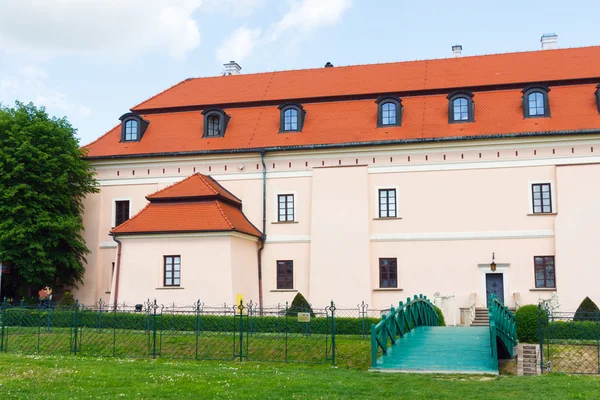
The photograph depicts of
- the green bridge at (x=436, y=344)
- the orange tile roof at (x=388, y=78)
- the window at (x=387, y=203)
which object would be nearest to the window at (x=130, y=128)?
the orange tile roof at (x=388, y=78)

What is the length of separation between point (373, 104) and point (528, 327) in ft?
47.7

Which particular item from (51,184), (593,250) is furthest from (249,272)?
(593,250)

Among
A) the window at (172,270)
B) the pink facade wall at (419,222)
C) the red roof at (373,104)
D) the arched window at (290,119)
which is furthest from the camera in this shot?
the arched window at (290,119)

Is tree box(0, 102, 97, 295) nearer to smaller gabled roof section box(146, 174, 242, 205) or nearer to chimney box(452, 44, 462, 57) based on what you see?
smaller gabled roof section box(146, 174, 242, 205)

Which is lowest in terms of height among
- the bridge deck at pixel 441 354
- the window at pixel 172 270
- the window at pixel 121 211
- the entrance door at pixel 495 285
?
the bridge deck at pixel 441 354

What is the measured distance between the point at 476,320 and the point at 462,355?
454 inches

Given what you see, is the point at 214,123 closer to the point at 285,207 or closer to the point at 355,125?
the point at 285,207

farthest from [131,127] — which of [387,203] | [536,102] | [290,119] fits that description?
[536,102]

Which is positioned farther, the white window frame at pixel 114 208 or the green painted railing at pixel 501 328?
the white window frame at pixel 114 208

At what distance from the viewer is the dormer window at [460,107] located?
2973 centimetres

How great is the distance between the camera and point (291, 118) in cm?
3192

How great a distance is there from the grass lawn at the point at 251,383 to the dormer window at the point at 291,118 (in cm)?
1723

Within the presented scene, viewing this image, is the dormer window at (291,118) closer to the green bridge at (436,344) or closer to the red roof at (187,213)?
the red roof at (187,213)

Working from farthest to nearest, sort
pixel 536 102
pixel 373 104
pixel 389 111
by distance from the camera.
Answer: pixel 373 104
pixel 389 111
pixel 536 102
